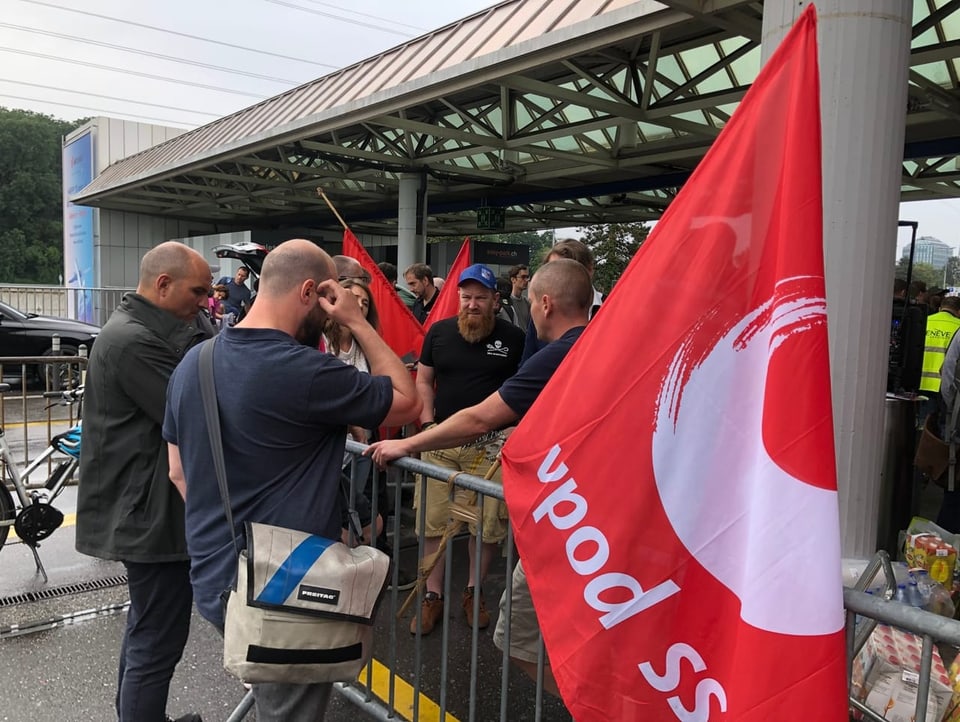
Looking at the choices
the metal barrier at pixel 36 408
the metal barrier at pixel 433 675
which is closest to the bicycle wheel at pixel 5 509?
the metal barrier at pixel 36 408

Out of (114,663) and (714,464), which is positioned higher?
(714,464)

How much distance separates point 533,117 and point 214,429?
1157 cm

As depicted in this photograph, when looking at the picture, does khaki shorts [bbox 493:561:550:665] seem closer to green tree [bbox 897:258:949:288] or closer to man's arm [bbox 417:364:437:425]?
man's arm [bbox 417:364:437:425]

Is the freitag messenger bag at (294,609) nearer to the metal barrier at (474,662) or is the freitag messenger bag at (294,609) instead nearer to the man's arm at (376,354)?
the man's arm at (376,354)

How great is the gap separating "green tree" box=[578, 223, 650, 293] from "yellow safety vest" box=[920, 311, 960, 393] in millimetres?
17709

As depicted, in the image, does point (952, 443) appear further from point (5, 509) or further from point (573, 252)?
point (5, 509)

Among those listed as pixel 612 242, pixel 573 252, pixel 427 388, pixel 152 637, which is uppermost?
pixel 612 242

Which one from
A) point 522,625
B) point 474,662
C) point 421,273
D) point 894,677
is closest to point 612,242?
point 421,273

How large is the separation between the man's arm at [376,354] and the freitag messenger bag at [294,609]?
448mm

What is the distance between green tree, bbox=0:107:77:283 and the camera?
6206 centimetres

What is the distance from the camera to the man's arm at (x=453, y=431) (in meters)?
2.91

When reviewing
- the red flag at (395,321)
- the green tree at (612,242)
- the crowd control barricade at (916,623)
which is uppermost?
the green tree at (612,242)

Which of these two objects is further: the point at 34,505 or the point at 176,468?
the point at 34,505

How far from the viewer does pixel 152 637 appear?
2850 mm
